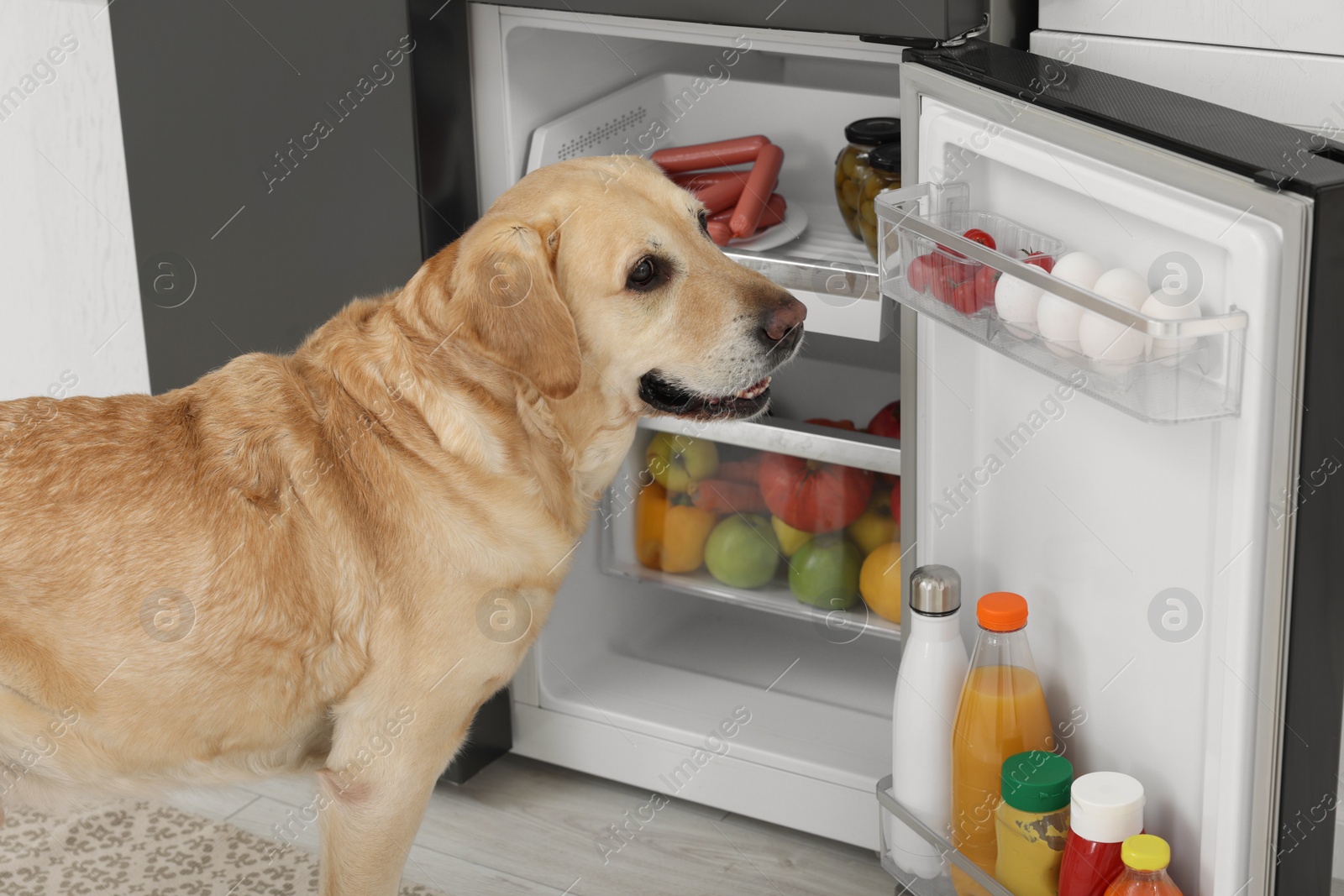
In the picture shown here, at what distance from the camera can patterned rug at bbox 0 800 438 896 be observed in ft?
5.39

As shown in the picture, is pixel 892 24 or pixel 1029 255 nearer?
pixel 1029 255

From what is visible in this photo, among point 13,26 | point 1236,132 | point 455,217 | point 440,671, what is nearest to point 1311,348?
point 1236,132

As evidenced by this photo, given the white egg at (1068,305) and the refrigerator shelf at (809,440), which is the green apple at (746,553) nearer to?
the refrigerator shelf at (809,440)

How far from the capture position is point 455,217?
1.62 meters

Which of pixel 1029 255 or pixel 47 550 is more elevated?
pixel 1029 255

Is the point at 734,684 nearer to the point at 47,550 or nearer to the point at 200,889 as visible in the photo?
→ the point at 200,889

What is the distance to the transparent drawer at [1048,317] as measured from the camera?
914mm

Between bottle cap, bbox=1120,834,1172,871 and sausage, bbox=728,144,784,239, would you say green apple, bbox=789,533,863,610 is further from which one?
bottle cap, bbox=1120,834,1172,871

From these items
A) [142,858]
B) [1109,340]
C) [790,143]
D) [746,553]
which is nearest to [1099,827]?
[1109,340]

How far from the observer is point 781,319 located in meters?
1.26

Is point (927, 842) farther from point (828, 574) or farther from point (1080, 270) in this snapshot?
point (1080, 270)

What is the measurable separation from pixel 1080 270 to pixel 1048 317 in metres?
0.04

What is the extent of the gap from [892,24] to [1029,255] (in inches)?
12.7

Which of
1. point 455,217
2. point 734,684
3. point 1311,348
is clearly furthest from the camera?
point 734,684
